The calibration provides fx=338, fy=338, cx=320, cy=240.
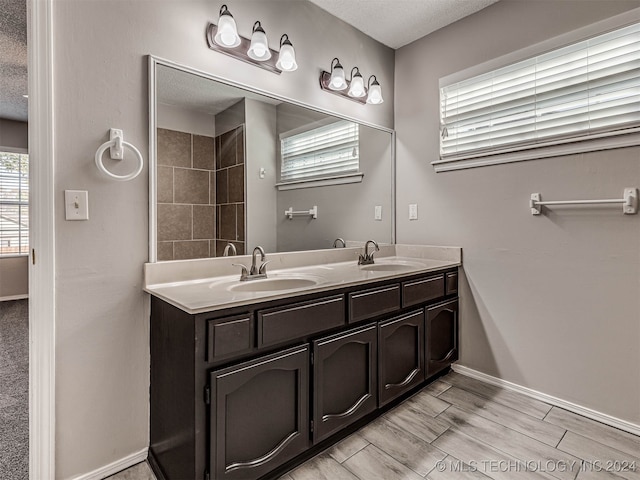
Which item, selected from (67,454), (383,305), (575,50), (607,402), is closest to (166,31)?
(383,305)

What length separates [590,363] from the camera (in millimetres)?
1917

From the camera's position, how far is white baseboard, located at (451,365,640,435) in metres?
1.80

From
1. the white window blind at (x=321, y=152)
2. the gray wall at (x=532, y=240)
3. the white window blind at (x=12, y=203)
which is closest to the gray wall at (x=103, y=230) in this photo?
the white window blind at (x=321, y=152)

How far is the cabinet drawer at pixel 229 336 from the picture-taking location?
1.19 meters

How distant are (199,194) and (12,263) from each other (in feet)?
16.9

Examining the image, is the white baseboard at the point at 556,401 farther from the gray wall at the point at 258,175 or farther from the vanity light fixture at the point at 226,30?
the vanity light fixture at the point at 226,30

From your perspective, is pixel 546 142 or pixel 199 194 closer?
pixel 199 194

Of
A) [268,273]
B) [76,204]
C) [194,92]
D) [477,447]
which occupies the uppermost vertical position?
[194,92]

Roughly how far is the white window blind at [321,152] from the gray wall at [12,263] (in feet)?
16.1

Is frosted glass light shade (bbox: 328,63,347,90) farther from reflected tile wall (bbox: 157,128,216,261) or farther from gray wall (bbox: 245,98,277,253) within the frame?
reflected tile wall (bbox: 157,128,216,261)

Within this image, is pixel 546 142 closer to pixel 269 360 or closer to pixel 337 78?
pixel 337 78

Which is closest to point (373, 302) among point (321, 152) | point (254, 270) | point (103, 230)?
point (254, 270)

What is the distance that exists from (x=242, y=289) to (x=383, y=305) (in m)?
0.75

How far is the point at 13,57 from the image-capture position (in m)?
2.95
